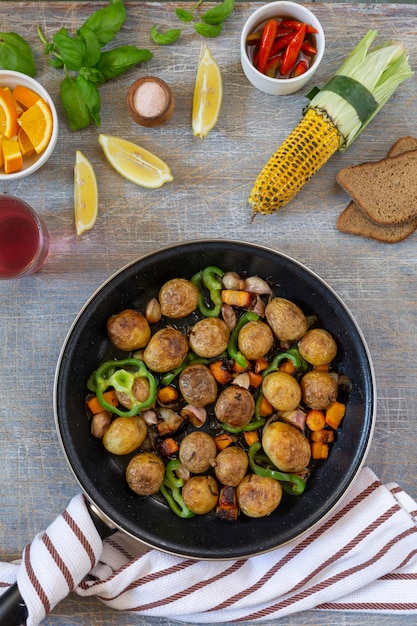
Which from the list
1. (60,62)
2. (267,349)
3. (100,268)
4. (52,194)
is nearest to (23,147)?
(52,194)

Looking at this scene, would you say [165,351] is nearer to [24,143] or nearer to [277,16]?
[24,143]

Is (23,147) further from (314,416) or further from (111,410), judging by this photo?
(314,416)

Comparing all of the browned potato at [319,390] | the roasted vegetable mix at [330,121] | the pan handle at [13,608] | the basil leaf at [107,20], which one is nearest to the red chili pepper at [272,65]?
the roasted vegetable mix at [330,121]

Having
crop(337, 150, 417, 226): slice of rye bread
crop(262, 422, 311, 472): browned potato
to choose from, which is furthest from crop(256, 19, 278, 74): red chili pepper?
crop(262, 422, 311, 472): browned potato

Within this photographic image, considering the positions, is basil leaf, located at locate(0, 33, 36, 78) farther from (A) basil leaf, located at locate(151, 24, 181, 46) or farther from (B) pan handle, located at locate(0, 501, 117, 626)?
(B) pan handle, located at locate(0, 501, 117, 626)

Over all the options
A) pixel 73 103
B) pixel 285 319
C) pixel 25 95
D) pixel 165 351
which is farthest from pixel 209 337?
pixel 25 95
